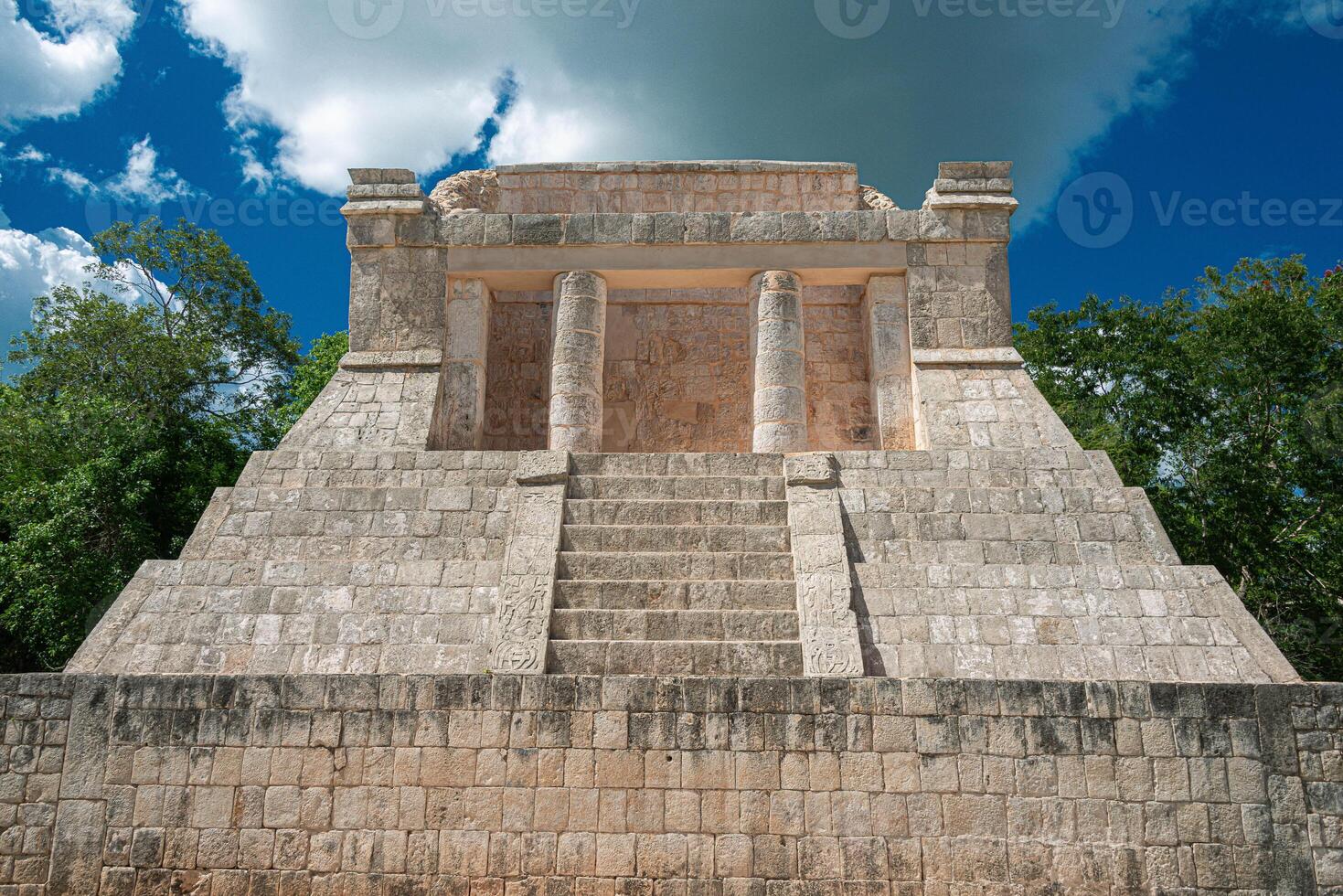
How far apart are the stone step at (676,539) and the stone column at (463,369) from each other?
3014 millimetres

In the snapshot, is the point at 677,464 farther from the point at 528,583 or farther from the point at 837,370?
the point at 837,370

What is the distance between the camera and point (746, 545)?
8148 mm

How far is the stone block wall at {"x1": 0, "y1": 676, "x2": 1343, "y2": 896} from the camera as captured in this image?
5.73 m

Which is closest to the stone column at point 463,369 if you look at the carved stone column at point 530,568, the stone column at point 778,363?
the carved stone column at point 530,568

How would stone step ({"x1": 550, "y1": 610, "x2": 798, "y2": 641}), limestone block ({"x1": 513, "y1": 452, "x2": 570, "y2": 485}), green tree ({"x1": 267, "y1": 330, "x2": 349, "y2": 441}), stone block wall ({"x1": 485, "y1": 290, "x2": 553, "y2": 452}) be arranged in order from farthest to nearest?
green tree ({"x1": 267, "y1": 330, "x2": 349, "y2": 441}) < stone block wall ({"x1": 485, "y1": 290, "x2": 553, "y2": 452}) < limestone block ({"x1": 513, "y1": 452, "x2": 570, "y2": 485}) < stone step ({"x1": 550, "y1": 610, "x2": 798, "y2": 641})

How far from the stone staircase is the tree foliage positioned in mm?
8000

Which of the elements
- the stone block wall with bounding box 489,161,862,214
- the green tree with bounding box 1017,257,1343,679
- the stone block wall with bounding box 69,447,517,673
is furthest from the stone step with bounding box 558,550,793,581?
the green tree with bounding box 1017,257,1343,679

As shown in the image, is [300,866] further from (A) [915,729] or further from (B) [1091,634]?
(B) [1091,634]

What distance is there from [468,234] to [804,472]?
5.02m

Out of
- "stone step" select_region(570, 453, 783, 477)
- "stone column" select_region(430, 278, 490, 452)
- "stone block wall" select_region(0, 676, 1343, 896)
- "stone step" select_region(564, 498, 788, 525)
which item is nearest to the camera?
"stone block wall" select_region(0, 676, 1343, 896)

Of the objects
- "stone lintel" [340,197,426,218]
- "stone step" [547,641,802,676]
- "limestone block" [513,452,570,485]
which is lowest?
"stone step" [547,641,802,676]

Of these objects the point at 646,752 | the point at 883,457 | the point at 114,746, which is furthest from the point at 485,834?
the point at 883,457

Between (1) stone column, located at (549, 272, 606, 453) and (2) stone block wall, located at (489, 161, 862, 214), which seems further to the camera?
(2) stone block wall, located at (489, 161, 862, 214)

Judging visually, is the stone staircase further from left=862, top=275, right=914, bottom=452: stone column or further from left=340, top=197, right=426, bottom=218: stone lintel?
left=340, top=197, right=426, bottom=218: stone lintel
